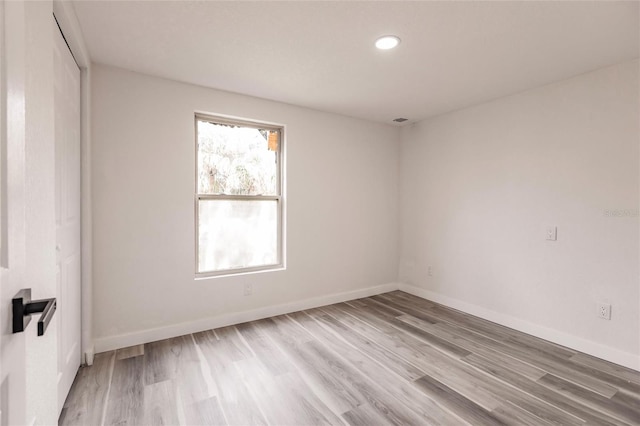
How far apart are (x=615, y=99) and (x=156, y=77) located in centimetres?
392

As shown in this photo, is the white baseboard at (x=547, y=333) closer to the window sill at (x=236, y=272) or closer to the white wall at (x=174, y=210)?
the white wall at (x=174, y=210)

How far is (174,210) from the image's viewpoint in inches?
112

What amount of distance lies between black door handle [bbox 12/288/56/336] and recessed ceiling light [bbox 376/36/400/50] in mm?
2251

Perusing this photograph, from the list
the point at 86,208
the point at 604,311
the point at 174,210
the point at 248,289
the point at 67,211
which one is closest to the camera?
the point at 67,211

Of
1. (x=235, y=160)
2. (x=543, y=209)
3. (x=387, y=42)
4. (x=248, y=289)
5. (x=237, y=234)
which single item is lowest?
(x=248, y=289)

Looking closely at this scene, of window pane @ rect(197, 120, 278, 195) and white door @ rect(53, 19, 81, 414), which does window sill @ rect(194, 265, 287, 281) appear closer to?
window pane @ rect(197, 120, 278, 195)

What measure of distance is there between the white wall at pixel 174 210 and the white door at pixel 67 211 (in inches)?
11.7

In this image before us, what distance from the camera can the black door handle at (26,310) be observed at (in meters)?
0.64

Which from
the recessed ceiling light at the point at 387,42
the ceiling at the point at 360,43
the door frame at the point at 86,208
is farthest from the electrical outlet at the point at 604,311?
the door frame at the point at 86,208

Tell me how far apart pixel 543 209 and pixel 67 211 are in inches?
154

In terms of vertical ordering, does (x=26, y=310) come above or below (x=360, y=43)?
below

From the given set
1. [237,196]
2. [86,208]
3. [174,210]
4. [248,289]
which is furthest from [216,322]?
[86,208]

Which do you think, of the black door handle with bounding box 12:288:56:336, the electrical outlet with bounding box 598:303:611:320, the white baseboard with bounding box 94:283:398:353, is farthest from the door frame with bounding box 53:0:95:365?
the electrical outlet with bounding box 598:303:611:320

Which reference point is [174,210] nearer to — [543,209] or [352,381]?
[352,381]
